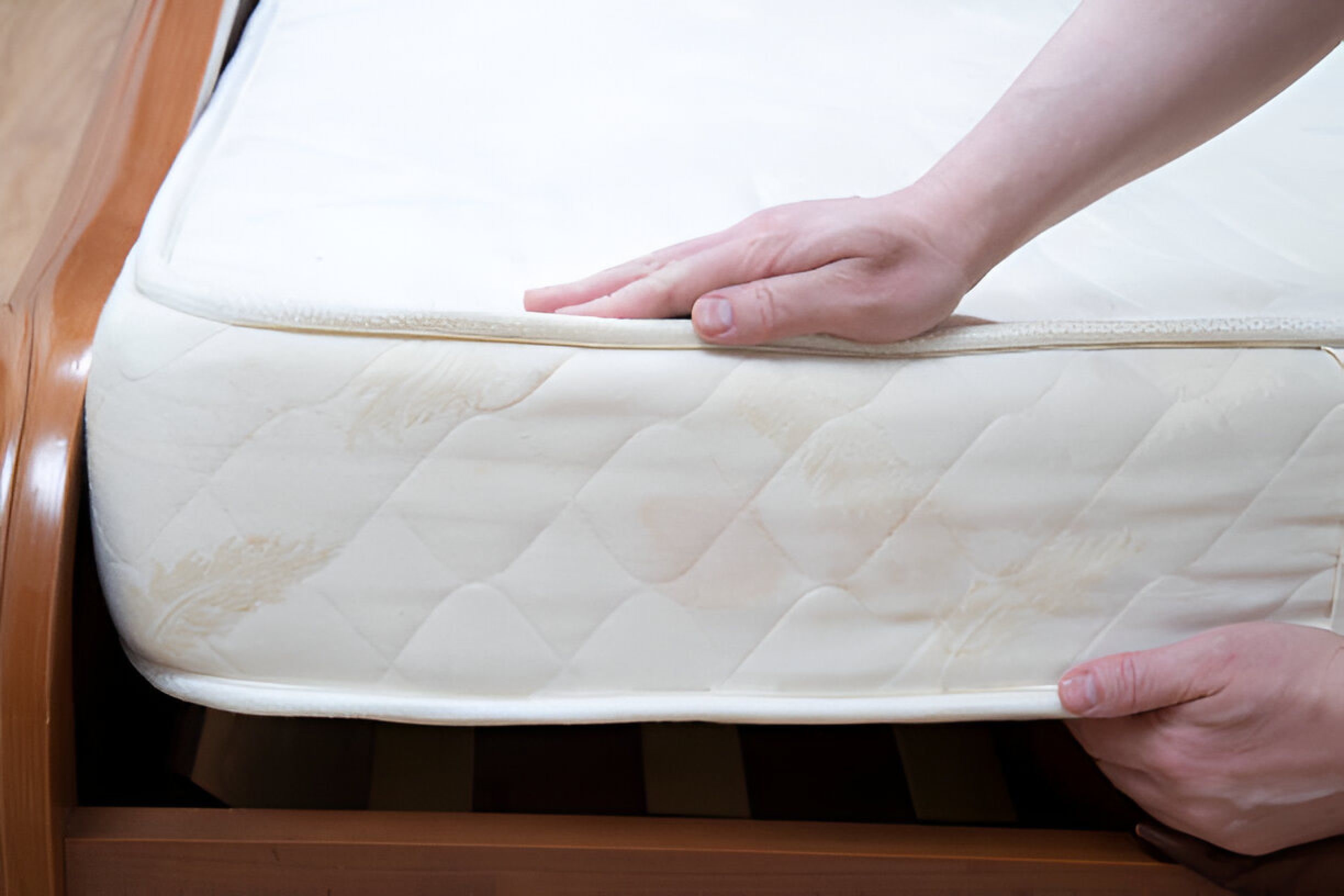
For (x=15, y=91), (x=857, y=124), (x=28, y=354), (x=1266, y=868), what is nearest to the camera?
(x=28, y=354)

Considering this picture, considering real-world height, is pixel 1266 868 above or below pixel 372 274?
below

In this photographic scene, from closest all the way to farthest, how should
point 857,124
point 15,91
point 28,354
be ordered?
point 28,354 < point 857,124 < point 15,91

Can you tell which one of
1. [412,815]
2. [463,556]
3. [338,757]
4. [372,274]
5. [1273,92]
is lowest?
[338,757]

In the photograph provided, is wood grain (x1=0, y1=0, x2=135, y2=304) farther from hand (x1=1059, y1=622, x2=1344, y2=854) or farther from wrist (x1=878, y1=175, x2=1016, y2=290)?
hand (x1=1059, y1=622, x2=1344, y2=854)

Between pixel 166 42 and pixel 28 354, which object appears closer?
pixel 28 354

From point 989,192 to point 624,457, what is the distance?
0.80ft

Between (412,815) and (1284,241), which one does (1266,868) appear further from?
(412,815)

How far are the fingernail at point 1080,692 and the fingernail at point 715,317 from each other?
0.96 ft

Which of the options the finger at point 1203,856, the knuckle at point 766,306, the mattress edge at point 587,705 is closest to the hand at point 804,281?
the knuckle at point 766,306

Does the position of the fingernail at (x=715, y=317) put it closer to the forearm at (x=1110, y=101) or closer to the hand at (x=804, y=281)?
the hand at (x=804, y=281)

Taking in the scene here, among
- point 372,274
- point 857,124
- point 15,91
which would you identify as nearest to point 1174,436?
point 857,124

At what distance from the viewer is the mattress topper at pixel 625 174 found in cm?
58

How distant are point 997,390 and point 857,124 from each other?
11.9 inches

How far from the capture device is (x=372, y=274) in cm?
58
